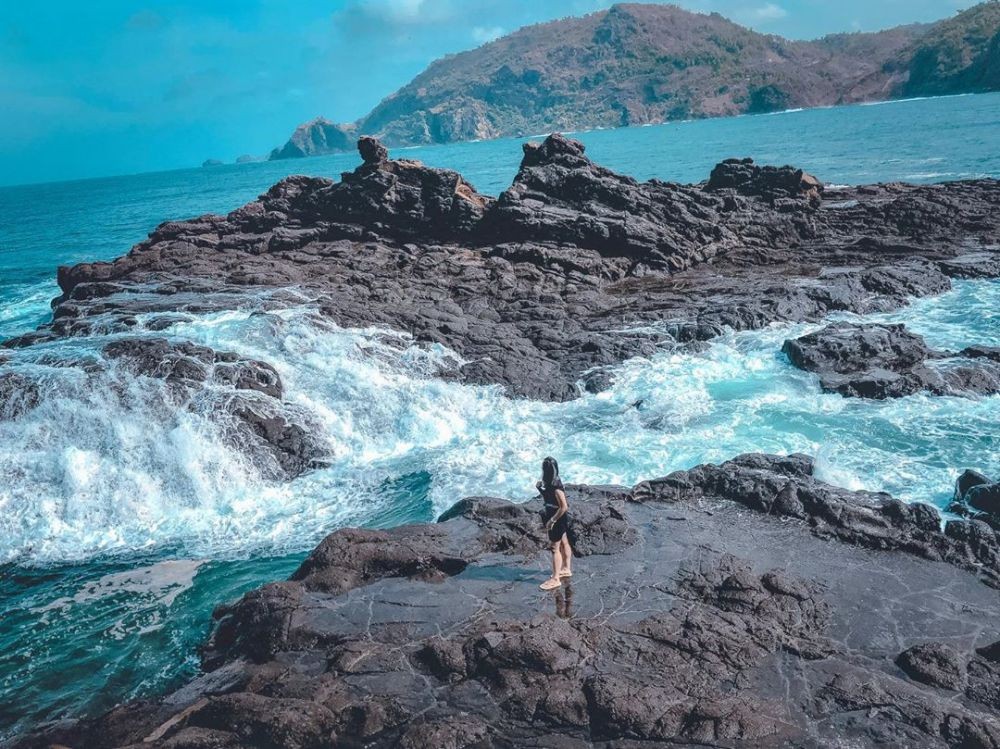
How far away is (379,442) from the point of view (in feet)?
54.7

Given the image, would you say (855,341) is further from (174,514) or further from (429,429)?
(174,514)

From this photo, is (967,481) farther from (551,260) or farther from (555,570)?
(551,260)

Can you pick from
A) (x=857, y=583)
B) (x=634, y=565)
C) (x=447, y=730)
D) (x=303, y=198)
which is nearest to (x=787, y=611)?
(x=857, y=583)

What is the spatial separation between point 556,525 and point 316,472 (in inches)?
307

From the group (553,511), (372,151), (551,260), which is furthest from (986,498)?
(372,151)

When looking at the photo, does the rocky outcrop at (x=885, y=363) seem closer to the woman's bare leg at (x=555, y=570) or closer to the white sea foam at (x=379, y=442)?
the white sea foam at (x=379, y=442)

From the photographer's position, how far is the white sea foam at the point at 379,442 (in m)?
13.6

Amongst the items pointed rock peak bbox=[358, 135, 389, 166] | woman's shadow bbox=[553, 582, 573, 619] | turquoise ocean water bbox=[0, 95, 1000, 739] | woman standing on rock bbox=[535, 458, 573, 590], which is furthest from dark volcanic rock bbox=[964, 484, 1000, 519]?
pointed rock peak bbox=[358, 135, 389, 166]

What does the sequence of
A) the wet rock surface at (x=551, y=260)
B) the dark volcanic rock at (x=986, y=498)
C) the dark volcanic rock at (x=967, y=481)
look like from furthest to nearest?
the wet rock surface at (x=551, y=260), the dark volcanic rock at (x=967, y=481), the dark volcanic rock at (x=986, y=498)

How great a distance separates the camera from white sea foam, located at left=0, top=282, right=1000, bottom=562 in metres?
13.6

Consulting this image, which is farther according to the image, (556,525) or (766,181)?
(766,181)

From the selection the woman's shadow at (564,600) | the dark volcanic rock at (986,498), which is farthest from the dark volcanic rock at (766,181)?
the woman's shadow at (564,600)

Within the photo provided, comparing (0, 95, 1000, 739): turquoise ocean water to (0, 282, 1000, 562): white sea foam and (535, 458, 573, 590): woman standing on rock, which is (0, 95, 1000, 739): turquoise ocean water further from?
(535, 458, 573, 590): woman standing on rock

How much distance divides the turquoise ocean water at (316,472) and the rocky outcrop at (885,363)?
19.3 inches
